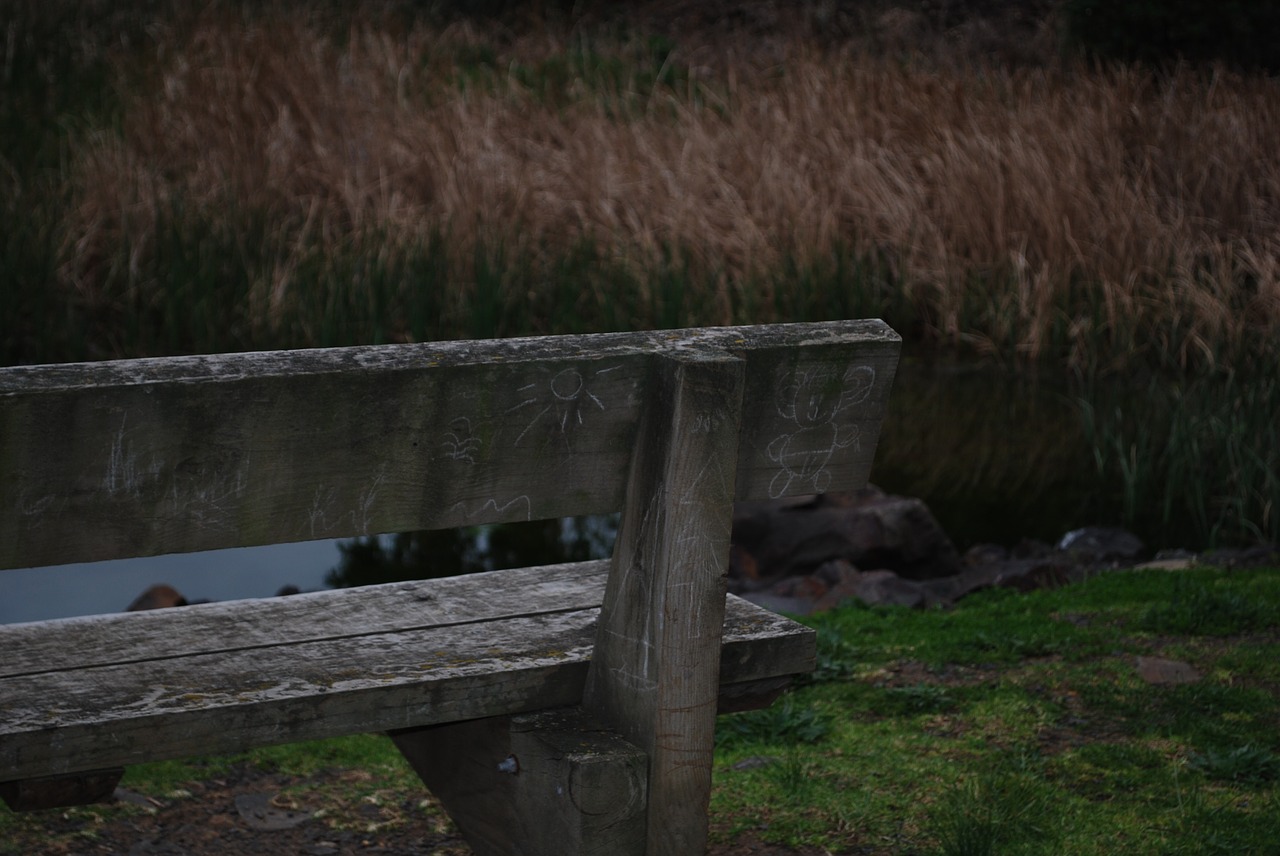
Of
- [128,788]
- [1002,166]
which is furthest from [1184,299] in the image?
[128,788]

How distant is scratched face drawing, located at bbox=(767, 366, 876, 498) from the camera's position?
85.3 inches

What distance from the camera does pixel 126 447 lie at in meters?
1.74

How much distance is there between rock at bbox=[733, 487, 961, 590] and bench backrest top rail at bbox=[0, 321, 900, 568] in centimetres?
354

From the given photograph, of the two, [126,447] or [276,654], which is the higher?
[126,447]

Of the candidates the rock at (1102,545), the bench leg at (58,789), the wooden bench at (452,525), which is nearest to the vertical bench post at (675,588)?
the wooden bench at (452,525)

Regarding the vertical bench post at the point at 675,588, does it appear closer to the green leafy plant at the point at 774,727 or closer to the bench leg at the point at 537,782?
the bench leg at the point at 537,782

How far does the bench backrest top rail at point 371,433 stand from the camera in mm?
1722

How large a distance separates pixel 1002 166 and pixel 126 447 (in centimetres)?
740

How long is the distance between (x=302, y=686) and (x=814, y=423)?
31.6 inches

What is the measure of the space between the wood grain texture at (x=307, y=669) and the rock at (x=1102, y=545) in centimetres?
363

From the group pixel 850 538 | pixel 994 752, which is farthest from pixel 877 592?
pixel 994 752

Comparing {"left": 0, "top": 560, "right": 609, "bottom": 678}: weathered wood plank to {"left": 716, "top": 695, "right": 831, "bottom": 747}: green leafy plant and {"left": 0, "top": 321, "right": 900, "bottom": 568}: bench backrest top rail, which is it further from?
{"left": 716, "top": 695, "right": 831, "bottom": 747}: green leafy plant

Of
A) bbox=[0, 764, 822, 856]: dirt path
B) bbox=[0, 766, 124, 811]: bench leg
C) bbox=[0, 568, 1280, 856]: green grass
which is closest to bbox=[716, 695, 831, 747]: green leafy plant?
bbox=[0, 568, 1280, 856]: green grass

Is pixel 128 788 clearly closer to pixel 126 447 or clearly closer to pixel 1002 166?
pixel 126 447
